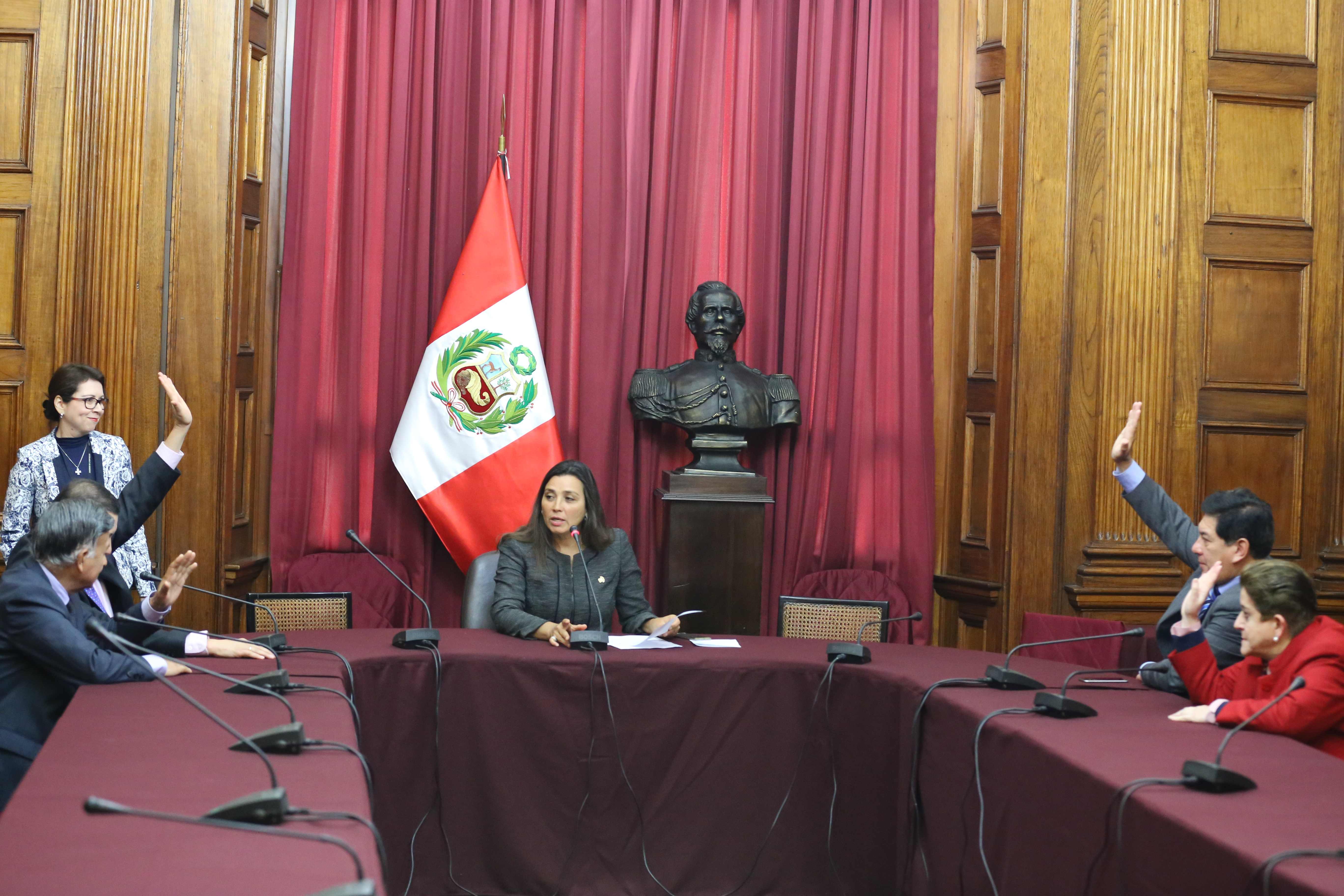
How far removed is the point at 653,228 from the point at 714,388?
0.78 meters

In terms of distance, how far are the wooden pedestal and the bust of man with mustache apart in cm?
24

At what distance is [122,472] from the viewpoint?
3.94m

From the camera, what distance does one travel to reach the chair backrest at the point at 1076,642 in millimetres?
3557

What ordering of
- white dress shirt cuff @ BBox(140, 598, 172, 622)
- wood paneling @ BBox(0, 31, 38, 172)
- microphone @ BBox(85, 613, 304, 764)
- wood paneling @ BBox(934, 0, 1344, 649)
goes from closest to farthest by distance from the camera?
microphone @ BBox(85, 613, 304, 764) → white dress shirt cuff @ BBox(140, 598, 172, 622) → wood paneling @ BBox(0, 31, 38, 172) → wood paneling @ BBox(934, 0, 1344, 649)

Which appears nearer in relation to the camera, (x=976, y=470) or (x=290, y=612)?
(x=290, y=612)

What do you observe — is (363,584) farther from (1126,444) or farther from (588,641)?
(1126,444)

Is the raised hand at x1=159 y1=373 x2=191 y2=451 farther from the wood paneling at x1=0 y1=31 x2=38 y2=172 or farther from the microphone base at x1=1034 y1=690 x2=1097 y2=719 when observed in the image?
the microphone base at x1=1034 y1=690 x2=1097 y2=719

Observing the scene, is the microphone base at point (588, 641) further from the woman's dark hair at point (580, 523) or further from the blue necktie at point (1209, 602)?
the blue necktie at point (1209, 602)

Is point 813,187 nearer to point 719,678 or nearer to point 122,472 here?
point 719,678

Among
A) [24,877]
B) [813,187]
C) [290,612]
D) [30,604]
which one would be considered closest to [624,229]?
[813,187]

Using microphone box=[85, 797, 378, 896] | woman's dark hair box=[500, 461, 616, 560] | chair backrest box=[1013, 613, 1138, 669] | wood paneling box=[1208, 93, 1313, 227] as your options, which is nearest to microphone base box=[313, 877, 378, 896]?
microphone box=[85, 797, 378, 896]

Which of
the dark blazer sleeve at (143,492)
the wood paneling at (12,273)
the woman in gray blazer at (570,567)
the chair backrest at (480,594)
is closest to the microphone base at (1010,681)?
the woman in gray blazer at (570,567)

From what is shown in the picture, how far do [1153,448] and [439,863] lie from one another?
2.89 metres

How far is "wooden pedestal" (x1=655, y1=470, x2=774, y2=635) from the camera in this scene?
4426 millimetres
